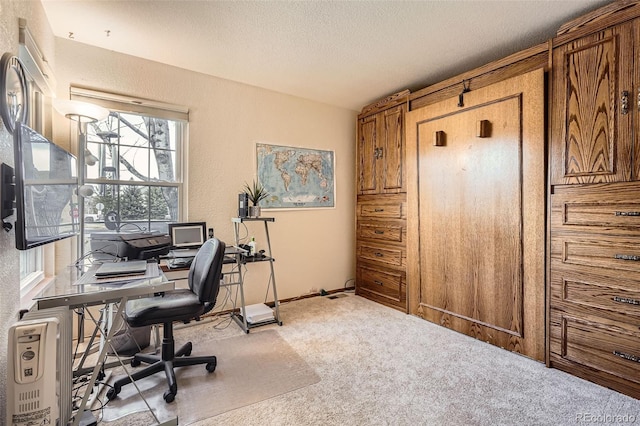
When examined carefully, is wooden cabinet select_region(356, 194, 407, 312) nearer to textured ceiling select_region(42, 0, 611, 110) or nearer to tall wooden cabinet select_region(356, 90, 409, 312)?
tall wooden cabinet select_region(356, 90, 409, 312)

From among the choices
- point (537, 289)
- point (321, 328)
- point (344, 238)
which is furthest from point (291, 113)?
point (537, 289)

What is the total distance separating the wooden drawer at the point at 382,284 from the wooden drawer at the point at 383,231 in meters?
0.38

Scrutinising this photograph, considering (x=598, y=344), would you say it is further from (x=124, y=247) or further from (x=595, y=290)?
(x=124, y=247)

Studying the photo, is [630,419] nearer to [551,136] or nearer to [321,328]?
[551,136]

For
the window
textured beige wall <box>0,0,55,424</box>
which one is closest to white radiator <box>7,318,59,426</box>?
textured beige wall <box>0,0,55,424</box>

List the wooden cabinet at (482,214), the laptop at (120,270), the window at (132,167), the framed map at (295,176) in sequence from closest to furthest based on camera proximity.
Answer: the laptop at (120,270)
the wooden cabinet at (482,214)
the window at (132,167)
the framed map at (295,176)

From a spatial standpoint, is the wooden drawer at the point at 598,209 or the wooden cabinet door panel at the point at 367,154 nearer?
the wooden drawer at the point at 598,209

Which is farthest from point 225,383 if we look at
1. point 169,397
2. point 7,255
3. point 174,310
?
point 7,255

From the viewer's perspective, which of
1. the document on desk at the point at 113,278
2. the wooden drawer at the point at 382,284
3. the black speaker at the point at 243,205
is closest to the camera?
the document on desk at the point at 113,278

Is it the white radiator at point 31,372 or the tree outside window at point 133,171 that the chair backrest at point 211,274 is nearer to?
the white radiator at point 31,372

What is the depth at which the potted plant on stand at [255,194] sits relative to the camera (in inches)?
121

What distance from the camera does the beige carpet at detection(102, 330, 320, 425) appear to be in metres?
1.71

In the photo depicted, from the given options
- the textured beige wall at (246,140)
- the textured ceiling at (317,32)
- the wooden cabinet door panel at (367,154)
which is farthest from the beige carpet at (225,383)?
the textured ceiling at (317,32)

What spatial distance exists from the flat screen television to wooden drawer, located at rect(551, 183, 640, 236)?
3082mm
